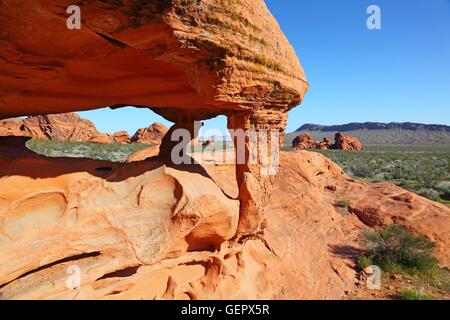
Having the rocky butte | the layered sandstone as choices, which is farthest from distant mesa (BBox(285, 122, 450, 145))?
the rocky butte

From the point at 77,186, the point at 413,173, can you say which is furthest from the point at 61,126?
the point at 77,186

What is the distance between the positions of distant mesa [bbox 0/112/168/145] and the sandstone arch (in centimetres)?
4028

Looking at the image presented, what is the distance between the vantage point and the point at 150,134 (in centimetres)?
5369

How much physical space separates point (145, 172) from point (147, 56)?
1.86 meters

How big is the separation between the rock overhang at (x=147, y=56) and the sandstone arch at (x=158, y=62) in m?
0.01

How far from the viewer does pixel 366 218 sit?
1049 cm

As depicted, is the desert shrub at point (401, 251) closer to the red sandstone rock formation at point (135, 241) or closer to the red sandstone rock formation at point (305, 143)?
the red sandstone rock formation at point (135, 241)

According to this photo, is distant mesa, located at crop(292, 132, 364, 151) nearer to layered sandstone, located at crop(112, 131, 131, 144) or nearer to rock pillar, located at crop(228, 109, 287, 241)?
layered sandstone, located at crop(112, 131, 131, 144)

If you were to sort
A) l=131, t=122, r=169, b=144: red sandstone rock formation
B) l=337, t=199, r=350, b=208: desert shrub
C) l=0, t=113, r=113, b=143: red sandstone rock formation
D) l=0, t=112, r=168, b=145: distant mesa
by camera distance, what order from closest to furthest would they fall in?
l=337, t=199, r=350, b=208: desert shrub, l=0, t=112, r=168, b=145: distant mesa, l=0, t=113, r=113, b=143: red sandstone rock formation, l=131, t=122, r=169, b=144: red sandstone rock formation

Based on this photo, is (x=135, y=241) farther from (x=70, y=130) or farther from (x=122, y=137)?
(x=122, y=137)

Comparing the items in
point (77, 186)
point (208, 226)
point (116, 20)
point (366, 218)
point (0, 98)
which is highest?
point (116, 20)

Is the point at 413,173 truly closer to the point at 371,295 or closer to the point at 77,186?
the point at 371,295

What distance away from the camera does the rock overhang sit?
366 centimetres

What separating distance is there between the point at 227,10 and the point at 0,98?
380cm
